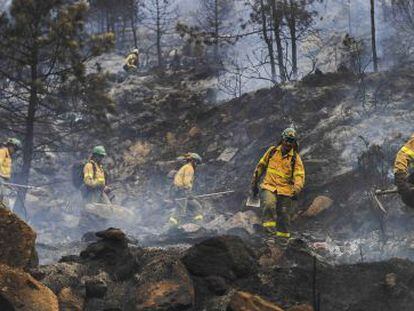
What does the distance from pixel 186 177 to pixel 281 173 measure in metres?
5.18

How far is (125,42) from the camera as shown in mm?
38438

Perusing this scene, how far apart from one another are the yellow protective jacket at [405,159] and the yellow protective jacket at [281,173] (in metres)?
2.12

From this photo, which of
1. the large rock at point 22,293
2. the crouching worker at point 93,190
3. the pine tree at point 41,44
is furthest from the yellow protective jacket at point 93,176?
the large rock at point 22,293

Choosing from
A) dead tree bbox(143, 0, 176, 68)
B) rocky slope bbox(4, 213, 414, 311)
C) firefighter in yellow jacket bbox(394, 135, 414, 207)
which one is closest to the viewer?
rocky slope bbox(4, 213, 414, 311)

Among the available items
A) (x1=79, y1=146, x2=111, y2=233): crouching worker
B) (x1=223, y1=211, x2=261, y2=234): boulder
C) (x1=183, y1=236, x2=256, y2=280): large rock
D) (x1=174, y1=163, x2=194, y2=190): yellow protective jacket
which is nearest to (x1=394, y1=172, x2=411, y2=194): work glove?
(x1=183, y1=236, x2=256, y2=280): large rock

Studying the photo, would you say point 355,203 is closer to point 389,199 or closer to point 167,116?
point 389,199

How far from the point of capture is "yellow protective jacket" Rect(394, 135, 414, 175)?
23.0 feet

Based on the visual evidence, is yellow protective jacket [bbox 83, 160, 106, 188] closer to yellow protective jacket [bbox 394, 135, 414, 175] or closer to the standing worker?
yellow protective jacket [bbox 394, 135, 414, 175]

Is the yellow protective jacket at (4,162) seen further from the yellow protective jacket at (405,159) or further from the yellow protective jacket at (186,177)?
the yellow protective jacket at (405,159)

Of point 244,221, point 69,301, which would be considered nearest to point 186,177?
point 244,221

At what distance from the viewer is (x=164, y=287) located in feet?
18.8

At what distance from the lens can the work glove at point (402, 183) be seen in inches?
270

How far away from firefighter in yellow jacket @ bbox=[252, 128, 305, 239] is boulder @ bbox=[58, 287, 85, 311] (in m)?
3.84

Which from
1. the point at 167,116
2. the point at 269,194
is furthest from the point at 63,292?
the point at 167,116
